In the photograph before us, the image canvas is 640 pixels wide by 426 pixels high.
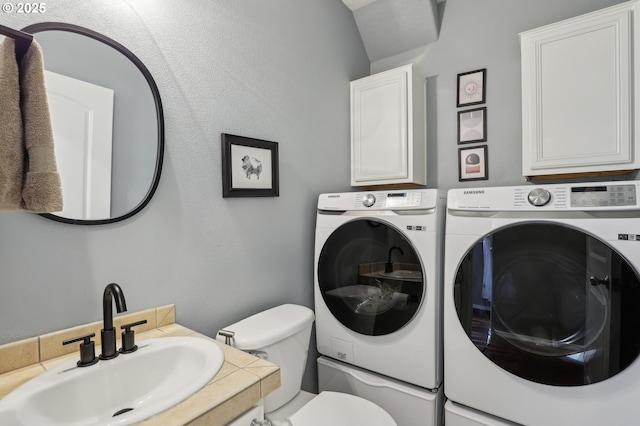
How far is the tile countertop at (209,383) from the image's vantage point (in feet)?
2.35

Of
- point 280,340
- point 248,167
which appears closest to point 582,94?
point 248,167

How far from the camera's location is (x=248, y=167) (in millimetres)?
1535

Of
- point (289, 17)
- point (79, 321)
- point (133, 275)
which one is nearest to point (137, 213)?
point (133, 275)

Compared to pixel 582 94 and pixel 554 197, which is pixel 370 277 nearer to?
pixel 554 197

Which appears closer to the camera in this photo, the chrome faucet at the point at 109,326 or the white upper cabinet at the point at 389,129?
the chrome faucet at the point at 109,326

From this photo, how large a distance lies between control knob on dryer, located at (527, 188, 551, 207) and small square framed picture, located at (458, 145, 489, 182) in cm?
75

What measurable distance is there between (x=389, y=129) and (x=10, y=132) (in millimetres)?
1747

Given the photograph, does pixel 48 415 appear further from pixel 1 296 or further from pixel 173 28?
pixel 173 28

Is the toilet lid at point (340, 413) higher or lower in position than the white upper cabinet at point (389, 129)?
lower

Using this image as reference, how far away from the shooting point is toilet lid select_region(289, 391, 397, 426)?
1.29 meters

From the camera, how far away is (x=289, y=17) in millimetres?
1795

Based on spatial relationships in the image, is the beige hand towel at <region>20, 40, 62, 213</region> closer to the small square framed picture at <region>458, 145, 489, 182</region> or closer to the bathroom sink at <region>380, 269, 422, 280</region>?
the bathroom sink at <region>380, 269, 422, 280</region>

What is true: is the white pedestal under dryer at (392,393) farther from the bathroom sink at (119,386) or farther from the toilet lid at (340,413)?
the bathroom sink at (119,386)

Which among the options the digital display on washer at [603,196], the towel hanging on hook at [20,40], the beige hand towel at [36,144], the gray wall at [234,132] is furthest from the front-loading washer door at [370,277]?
the towel hanging on hook at [20,40]
